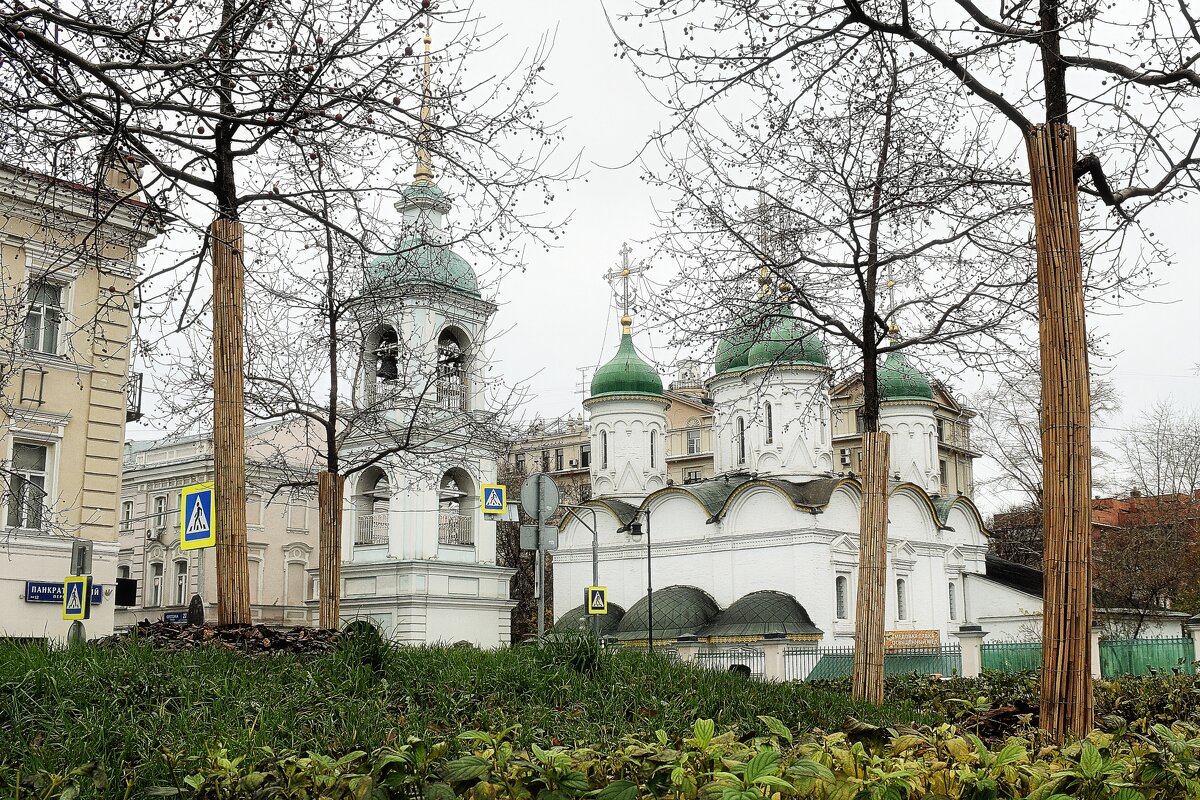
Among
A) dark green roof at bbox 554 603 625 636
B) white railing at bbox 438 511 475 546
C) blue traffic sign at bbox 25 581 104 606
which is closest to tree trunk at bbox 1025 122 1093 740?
blue traffic sign at bbox 25 581 104 606

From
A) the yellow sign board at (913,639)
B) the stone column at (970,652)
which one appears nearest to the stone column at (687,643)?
the yellow sign board at (913,639)

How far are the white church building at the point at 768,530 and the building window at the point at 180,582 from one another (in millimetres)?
13781

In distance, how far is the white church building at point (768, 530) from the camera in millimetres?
33406

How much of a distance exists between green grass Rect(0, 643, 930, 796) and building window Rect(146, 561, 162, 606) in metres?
37.6

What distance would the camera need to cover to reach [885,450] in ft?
40.5

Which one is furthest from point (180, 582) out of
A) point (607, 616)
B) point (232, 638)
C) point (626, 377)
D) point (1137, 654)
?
point (232, 638)

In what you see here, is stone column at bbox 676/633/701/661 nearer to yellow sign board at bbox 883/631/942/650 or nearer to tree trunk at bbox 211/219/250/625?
yellow sign board at bbox 883/631/942/650

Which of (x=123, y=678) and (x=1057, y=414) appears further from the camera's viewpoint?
(x=1057, y=414)

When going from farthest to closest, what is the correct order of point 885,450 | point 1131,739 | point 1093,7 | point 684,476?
1. point 684,476
2. point 885,450
3. point 1093,7
4. point 1131,739

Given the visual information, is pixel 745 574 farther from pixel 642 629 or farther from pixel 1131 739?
pixel 1131 739

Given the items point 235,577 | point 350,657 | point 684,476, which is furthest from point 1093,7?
point 684,476

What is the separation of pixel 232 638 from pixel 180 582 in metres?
36.1

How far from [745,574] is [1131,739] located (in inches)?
1127

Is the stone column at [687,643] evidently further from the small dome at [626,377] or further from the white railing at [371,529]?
the small dome at [626,377]
